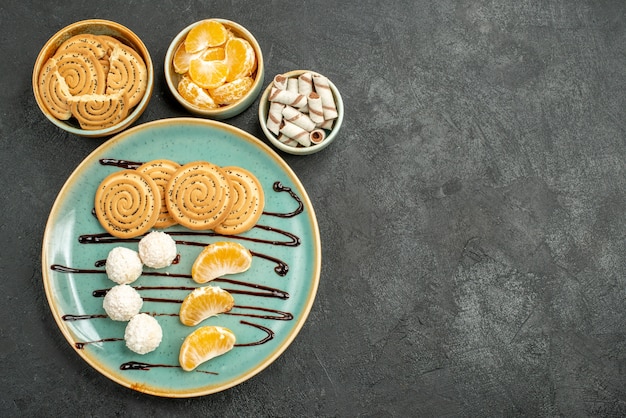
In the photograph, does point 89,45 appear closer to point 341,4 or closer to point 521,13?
point 341,4

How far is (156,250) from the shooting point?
2.42m

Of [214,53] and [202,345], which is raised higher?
[214,53]

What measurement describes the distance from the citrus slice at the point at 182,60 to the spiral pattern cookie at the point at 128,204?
507 mm

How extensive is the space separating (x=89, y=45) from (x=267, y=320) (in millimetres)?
1442

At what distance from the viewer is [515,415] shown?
262 centimetres

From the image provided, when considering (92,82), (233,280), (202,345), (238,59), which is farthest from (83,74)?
(202,345)

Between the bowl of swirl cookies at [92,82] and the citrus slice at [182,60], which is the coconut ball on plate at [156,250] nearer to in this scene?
the bowl of swirl cookies at [92,82]

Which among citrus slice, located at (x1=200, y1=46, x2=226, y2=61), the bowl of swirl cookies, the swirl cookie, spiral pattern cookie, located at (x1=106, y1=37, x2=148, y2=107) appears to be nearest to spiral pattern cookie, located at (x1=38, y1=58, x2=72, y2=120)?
the bowl of swirl cookies

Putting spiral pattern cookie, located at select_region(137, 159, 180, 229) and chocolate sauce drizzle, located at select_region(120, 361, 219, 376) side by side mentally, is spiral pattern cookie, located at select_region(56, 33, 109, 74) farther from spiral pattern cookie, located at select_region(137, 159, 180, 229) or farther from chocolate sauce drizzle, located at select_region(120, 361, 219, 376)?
chocolate sauce drizzle, located at select_region(120, 361, 219, 376)

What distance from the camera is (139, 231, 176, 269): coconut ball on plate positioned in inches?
95.2

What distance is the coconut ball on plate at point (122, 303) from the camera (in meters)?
2.38

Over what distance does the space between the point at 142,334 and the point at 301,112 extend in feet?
3.90

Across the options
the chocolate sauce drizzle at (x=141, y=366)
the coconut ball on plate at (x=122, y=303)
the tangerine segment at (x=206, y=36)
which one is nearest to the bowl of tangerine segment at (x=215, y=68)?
the tangerine segment at (x=206, y=36)

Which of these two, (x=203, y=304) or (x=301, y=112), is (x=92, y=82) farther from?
(x=203, y=304)
